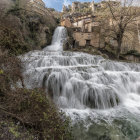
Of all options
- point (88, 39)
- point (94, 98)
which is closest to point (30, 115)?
point (94, 98)

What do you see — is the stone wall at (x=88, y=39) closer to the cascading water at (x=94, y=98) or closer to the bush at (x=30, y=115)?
the cascading water at (x=94, y=98)

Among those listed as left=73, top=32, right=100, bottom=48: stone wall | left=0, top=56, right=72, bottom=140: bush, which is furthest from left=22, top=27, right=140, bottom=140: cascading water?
left=73, top=32, right=100, bottom=48: stone wall

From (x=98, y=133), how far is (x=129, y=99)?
3.72m

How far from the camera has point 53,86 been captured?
578cm

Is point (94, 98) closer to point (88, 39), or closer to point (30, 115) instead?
point (30, 115)

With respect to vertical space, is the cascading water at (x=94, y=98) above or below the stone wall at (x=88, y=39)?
below

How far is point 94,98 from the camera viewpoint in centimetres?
551

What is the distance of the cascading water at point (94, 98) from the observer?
155 inches

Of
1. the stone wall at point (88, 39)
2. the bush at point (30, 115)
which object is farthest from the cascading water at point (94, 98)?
the stone wall at point (88, 39)

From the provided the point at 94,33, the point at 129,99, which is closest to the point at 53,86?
the point at 129,99

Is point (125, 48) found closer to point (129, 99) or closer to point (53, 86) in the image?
point (129, 99)

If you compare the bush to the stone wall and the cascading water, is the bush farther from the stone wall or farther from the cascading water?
the stone wall

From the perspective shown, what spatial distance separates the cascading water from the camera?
3.95m

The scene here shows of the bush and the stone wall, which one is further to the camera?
the stone wall
